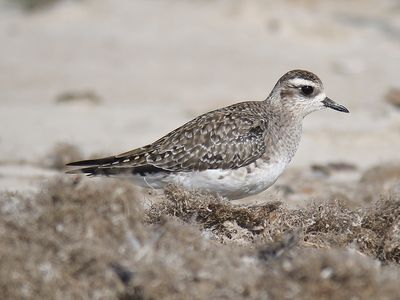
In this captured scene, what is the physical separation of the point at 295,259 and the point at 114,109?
1067cm

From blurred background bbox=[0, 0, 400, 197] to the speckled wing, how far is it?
2123mm

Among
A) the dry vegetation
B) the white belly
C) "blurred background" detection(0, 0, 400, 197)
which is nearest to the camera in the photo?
the dry vegetation

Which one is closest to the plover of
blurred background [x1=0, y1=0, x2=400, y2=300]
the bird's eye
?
the bird's eye

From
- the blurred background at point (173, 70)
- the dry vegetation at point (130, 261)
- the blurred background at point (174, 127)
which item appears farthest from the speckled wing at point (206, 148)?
the dry vegetation at point (130, 261)

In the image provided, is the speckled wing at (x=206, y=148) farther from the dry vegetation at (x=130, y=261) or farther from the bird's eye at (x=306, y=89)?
the dry vegetation at (x=130, y=261)

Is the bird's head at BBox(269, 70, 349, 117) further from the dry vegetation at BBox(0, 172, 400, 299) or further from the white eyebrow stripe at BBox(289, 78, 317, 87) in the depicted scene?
the dry vegetation at BBox(0, 172, 400, 299)

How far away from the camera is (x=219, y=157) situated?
850 cm

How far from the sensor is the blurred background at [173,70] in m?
13.5

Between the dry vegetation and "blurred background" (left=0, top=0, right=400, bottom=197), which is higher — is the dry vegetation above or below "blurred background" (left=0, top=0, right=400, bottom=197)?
below

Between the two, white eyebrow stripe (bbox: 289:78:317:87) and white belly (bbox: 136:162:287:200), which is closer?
white belly (bbox: 136:162:287:200)

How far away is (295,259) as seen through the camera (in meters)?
5.08

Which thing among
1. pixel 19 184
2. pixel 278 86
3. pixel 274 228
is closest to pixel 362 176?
pixel 278 86

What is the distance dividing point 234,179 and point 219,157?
1.10ft

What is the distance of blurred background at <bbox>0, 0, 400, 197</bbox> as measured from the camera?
1352 cm
